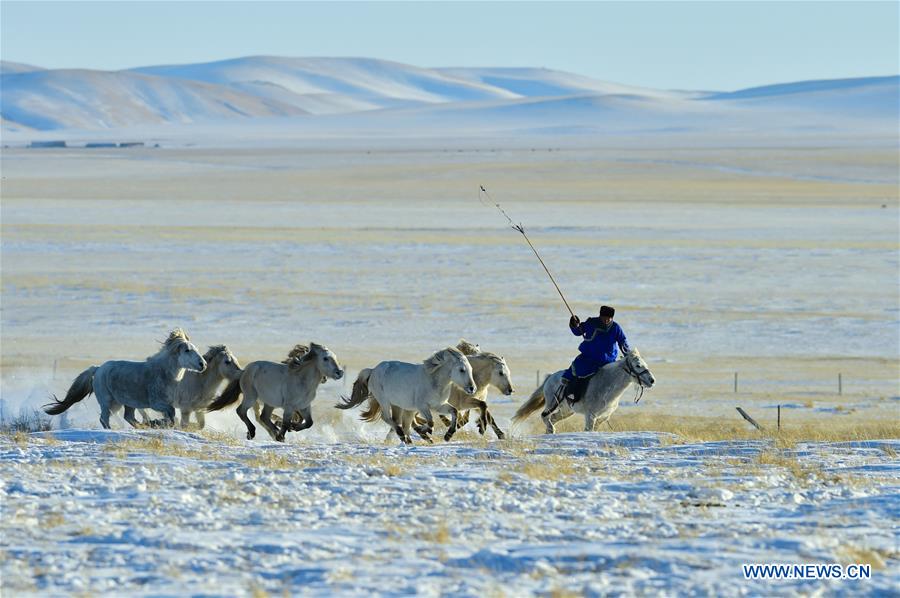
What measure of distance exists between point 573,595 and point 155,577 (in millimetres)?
2410

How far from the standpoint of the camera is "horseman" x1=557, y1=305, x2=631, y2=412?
52.1 ft

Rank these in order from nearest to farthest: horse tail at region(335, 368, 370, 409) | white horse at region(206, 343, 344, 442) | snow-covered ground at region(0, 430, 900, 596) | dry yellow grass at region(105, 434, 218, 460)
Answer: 1. snow-covered ground at region(0, 430, 900, 596)
2. dry yellow grass at region(105, 434, 218, 460)
3. white horse at region(206, 343, 344, 442)
4. horse tail at region(335, 368, 370, 409)

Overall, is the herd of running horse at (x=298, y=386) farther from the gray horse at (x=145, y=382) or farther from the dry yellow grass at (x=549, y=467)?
the dry yellow grass at (x=549, y=467)

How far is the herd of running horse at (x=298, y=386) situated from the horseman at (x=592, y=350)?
0.10 meters

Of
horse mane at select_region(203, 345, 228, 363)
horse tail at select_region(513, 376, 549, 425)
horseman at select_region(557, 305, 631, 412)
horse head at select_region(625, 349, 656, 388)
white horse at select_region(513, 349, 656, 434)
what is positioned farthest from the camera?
horse tail at select_region(513, 376, 549, 425)

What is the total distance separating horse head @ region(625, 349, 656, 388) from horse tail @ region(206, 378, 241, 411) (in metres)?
4.28

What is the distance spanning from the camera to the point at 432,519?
32.8ft

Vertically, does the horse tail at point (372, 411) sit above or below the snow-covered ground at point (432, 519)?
above

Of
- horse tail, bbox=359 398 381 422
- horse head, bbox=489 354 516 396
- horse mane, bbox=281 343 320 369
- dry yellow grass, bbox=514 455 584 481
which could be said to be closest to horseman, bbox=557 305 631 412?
horse head, bbox=489 354 516 396

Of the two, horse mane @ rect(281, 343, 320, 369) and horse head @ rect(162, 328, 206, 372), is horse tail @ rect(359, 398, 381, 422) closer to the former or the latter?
horse mane @ rect(281, 343, 320, 369)

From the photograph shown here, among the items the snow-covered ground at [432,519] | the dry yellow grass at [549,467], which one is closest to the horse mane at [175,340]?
the snow-covered ground at [432,519]

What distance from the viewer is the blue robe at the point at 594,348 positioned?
626 inches

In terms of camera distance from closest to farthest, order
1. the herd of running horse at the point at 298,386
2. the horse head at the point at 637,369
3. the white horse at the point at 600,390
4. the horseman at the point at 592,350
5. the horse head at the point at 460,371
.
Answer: the horse head at the point at 460,371
the horse head at the point at 637,369
the white horse at the point at 600,390
the herd of running horse at the point at 298,386
the horseman at the point at 592,350

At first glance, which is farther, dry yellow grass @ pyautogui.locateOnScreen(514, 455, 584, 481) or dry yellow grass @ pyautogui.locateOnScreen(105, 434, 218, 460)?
dry yellow grass @ pyautogui.locateOnScreen(105, 434, 218, 460)
